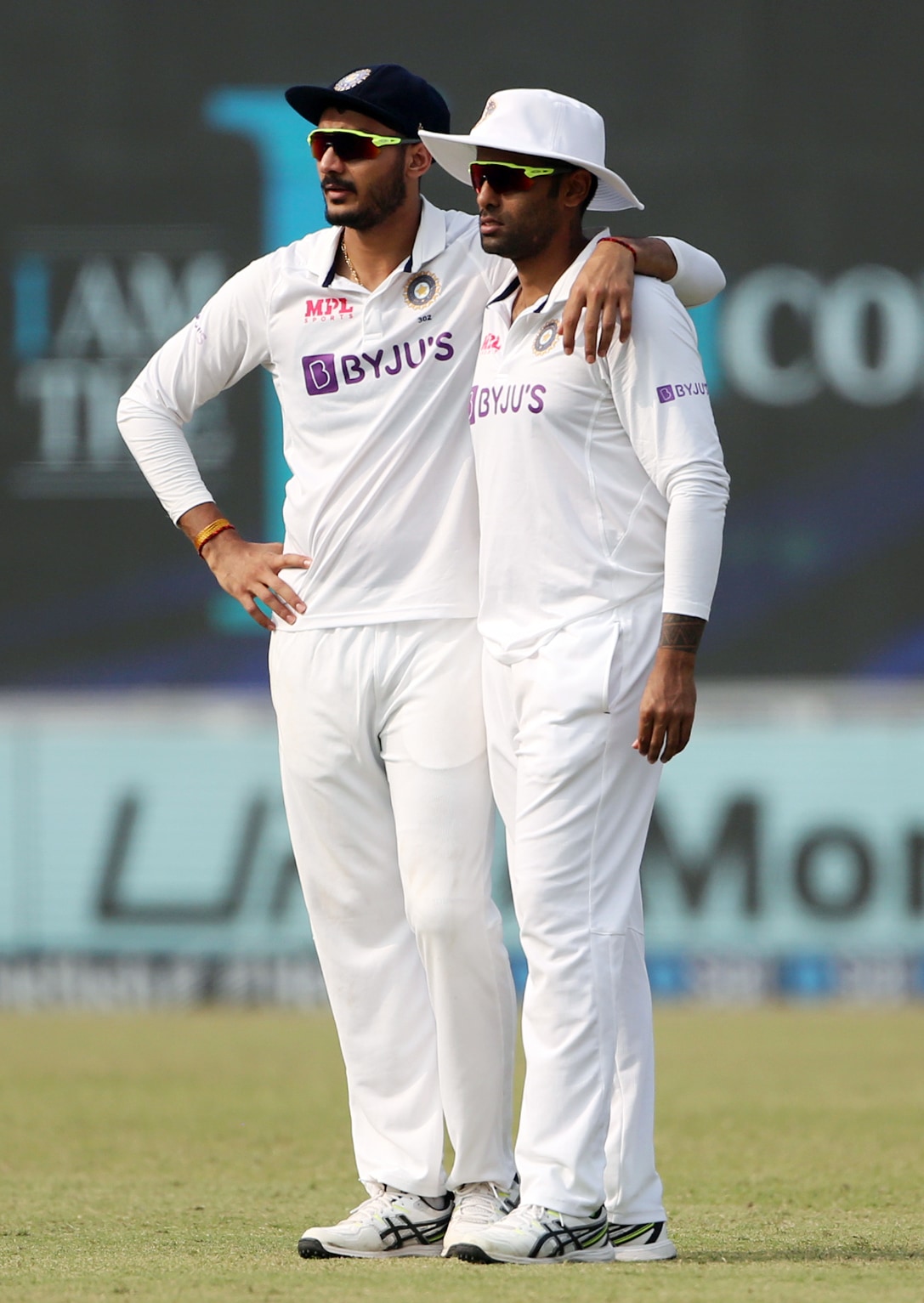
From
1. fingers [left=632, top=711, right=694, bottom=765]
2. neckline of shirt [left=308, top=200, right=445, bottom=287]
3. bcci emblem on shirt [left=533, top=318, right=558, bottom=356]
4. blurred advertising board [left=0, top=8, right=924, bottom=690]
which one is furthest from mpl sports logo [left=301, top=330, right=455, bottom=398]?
blurred advertising board [left=0, top=8, right=924, bottom=690]

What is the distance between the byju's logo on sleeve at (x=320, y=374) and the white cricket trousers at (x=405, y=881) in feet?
1.21

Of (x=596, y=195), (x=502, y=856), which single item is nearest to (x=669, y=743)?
(x=596, y=195)

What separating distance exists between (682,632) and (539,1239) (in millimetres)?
842

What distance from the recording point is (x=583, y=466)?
121 inches

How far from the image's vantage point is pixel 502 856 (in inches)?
287

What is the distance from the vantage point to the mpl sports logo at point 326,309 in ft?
10.8

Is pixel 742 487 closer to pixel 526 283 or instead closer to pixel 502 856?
pixel 502 856

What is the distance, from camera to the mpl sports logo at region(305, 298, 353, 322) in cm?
331

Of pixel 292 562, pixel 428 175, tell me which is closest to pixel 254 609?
pixel 292 562

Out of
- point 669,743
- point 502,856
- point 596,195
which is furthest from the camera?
point 502,856

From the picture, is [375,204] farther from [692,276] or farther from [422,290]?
[692,276]

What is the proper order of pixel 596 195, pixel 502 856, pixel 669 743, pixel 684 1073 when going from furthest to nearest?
pixel 502 856 < pixel 684 1073 < pixel 596 195 < pixel 669 743

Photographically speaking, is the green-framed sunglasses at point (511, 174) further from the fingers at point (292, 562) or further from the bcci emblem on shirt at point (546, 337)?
the fingers at point (292, 562)

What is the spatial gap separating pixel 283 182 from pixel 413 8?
0.76m
